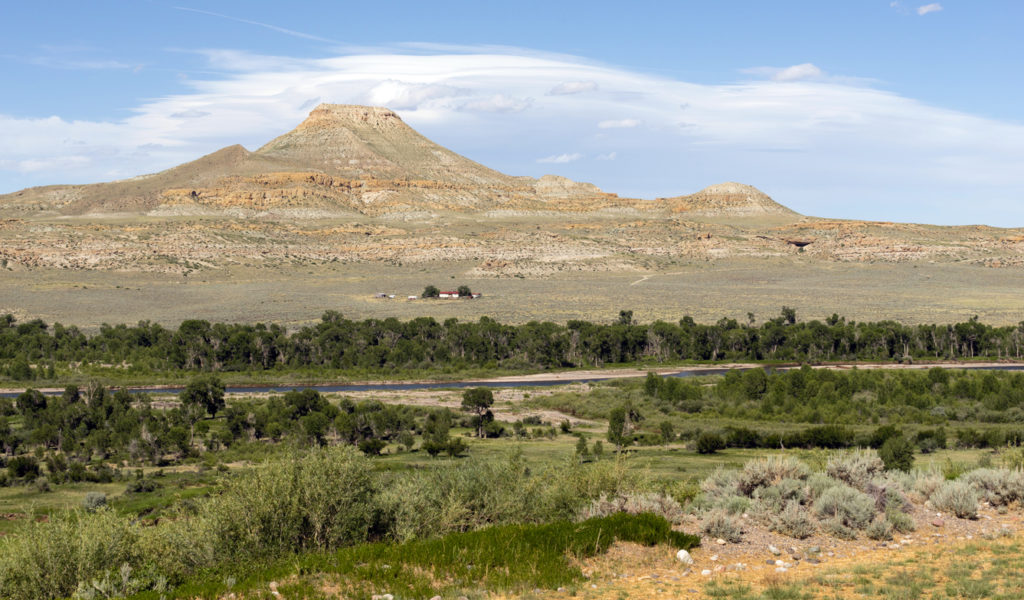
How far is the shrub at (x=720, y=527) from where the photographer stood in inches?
586

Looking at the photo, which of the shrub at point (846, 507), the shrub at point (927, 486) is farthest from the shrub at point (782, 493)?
the shrub at point (927, 486)

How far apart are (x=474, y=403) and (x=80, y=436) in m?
22.9

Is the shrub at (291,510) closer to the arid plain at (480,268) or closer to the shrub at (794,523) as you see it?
the shrub at (794,523)

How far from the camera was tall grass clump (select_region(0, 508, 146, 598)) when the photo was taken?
14.5 m

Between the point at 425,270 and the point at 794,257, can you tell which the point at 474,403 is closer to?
the point at 425,270

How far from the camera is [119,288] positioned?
Answer: 13238 cm

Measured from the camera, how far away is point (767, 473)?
17531 mm

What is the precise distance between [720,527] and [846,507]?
2.50 metres

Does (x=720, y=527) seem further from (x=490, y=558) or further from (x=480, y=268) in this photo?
(x=480, y=268)

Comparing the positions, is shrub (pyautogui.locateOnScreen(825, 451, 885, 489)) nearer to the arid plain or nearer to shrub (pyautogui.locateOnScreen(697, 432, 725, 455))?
shrub (pyautogui.locateOnScreen(697, 432, 725, 455))

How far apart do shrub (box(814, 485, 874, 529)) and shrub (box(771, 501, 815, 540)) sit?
43 cm

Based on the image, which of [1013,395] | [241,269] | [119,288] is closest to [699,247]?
[241,269]

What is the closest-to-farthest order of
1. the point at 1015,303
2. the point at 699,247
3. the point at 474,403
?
the point at 474,403 < the point at 1015,303 < the point at 699,247

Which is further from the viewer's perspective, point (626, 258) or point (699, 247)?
point (699, 247)
